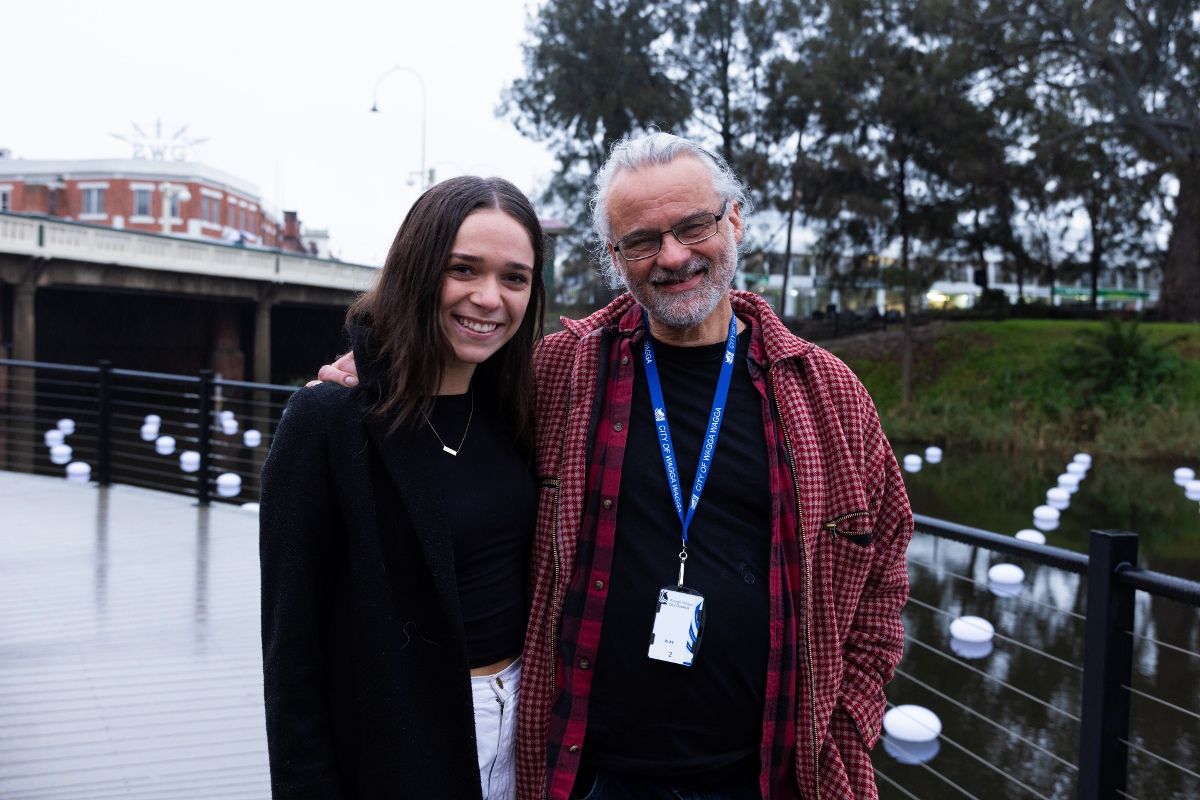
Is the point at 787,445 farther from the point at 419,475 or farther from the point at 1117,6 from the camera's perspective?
the point at 1117,6

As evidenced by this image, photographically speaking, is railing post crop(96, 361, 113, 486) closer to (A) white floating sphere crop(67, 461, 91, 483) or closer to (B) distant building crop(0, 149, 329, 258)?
(A) white floating sphere crop(67, 461, 91, 483)

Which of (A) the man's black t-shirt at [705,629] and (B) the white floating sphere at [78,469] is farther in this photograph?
(B) the white floating sphere at [78,469]

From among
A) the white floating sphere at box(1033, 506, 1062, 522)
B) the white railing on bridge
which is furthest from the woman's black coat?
the white railing on bridge

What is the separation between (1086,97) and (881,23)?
6.05 metres

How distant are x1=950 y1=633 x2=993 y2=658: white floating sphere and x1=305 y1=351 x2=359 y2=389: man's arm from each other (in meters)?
7.29

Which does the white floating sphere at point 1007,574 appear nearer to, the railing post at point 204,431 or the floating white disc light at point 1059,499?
the floating white disc light at point 1059,499

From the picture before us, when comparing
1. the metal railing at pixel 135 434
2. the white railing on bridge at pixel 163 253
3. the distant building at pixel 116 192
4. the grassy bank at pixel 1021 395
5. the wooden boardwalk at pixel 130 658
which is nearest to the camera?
the wooden boardwalk at pixel 130 658

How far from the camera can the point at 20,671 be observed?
4359mm

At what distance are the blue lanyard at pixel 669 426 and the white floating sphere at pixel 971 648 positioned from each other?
6.86 meters

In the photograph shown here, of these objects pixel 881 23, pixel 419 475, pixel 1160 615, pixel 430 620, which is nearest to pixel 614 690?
pixel 430 620

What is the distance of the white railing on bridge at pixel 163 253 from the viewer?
22.9 m

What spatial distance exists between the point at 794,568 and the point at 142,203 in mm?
52875

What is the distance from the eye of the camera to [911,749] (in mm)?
5977

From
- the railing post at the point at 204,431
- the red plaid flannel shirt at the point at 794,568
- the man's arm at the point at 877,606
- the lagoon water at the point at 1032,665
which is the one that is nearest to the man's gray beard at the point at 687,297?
the red plaid flannel shirt at the point at 794,568
